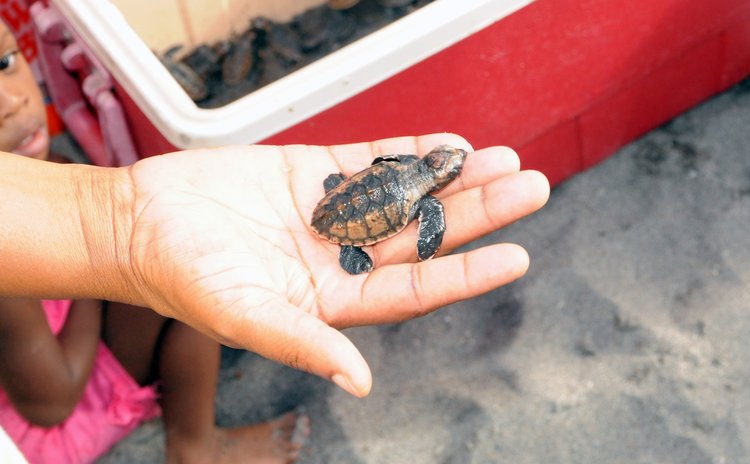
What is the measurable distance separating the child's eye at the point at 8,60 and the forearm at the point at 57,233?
495 millimetres

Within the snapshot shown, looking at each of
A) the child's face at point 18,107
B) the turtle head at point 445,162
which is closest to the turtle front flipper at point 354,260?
the turtle head at point 445,162

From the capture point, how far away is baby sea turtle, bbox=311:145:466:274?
1441mm

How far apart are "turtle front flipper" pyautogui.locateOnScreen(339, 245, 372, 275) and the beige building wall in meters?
1.27

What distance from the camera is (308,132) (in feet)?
5.52

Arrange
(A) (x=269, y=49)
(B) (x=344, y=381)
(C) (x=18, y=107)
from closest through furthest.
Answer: (B) (x=344, y=381), (C) (x=18, y=107), (A) (x=269, y=49)

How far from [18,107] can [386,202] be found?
0.88 m

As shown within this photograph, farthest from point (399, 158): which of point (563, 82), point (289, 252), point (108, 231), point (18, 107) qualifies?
point (18, 107)

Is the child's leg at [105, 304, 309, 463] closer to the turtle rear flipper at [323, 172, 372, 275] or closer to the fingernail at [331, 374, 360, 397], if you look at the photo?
the turtle rear flipper at [323, 172, 372, 275]

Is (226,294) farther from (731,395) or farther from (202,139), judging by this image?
(731,395)

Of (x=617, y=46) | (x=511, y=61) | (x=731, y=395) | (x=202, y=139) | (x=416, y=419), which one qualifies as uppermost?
(x=202, y=139)

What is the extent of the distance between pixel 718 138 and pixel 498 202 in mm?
1341

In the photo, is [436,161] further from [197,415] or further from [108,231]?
[197,415]

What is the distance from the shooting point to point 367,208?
4.95ft

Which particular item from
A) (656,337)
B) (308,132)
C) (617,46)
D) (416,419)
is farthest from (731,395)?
(308,132)
